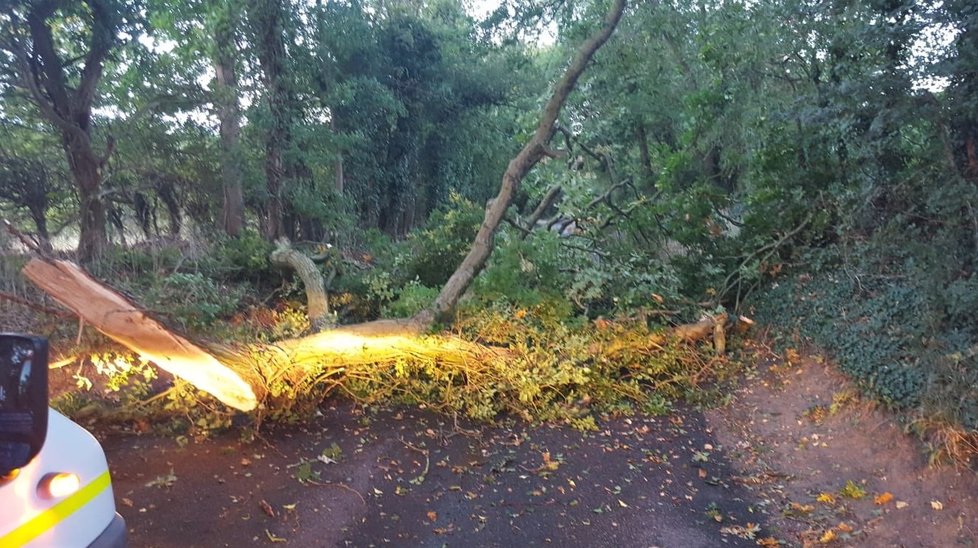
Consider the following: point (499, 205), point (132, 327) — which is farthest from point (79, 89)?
point (132, 327)

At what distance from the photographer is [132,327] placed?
16.9ft

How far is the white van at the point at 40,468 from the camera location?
6.72 feet

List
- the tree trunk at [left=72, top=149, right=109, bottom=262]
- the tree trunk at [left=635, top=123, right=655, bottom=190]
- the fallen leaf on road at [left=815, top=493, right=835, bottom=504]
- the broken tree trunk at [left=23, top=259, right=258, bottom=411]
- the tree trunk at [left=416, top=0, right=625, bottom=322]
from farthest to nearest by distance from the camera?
1. the tree trunk at [left=635, top=123, right=655, bottom=190]
2. the tree trunk at [left=72, top=149, right=109, bottom=262]
3. the tree trunk at [left=416, top=0, right=625, bottom=322]
4. the fallen leaf on road at [left=815, top=493, right=835, bottom=504]
5. the broken tree trunk at [left=23, top=259, right=258, bottom=411]

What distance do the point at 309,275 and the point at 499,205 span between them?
9.27ft

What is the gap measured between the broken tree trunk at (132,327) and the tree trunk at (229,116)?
Answer: 24.4 feet

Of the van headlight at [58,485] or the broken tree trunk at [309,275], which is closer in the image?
the van headlight at [58,485]

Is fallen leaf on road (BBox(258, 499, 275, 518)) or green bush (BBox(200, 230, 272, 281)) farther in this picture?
green bush (BBox(200, 230, 272, 281))

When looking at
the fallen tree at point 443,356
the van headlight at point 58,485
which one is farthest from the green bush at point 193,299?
the van headlight at point 58,485

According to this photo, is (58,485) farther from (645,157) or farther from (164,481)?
(645,157)

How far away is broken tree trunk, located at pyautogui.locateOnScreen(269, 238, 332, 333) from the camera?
29.5ft

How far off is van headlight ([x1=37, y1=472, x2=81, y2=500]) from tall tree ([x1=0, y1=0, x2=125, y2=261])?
29.4 ft

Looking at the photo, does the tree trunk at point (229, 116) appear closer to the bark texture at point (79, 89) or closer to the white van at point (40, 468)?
the bark texture at point (79, 89)

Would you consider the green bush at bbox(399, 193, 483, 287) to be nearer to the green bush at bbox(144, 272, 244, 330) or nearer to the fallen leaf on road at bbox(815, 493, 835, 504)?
the green bush at bbox(144, 272, 244, 330)

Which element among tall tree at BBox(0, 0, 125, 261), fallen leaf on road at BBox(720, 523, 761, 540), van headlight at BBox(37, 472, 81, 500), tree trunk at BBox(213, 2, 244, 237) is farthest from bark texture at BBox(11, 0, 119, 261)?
fallen leaf on road at BBox(720, 523, 761, 540)
